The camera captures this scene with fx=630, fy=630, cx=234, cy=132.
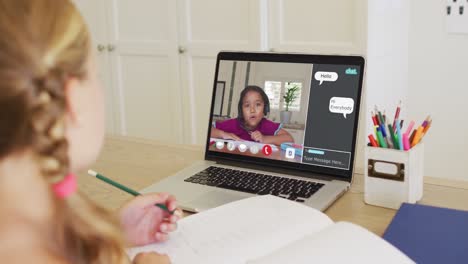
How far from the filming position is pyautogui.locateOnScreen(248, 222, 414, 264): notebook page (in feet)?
2.66

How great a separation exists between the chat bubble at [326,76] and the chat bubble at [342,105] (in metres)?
0.04

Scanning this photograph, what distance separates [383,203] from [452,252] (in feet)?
0.76

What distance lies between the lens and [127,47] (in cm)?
319

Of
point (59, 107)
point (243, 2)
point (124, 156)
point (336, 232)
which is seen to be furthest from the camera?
point (243, 2)

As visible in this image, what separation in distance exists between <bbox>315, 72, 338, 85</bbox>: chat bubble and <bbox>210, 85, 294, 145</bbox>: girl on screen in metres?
0.12

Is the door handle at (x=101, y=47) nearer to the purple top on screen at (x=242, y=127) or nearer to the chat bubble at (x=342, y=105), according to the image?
the purple top on screen at (x=242, y=127)

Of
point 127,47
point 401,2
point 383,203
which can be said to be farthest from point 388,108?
point 383,203

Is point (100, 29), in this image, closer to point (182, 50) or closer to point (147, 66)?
point (147, 66)

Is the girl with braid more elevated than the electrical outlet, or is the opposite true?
the electrical outlet

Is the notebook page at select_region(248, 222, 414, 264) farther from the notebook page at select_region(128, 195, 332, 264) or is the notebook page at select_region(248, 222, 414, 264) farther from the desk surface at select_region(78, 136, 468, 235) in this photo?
the desk surface at select_region(78, 136, 468, 235)

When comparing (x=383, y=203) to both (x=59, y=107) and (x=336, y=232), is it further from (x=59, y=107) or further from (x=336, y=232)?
(x=59, y=107)

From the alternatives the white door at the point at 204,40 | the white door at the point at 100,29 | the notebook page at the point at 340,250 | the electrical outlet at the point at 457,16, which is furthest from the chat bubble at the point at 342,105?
the white door at the point at 100,29

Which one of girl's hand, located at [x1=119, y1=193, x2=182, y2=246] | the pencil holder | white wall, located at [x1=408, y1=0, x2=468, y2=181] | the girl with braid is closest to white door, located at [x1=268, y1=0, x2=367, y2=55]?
white wall, located at [x1=408, y1=0, x2=468, y2=181]

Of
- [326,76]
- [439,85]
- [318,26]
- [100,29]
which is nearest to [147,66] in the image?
[100,29]
